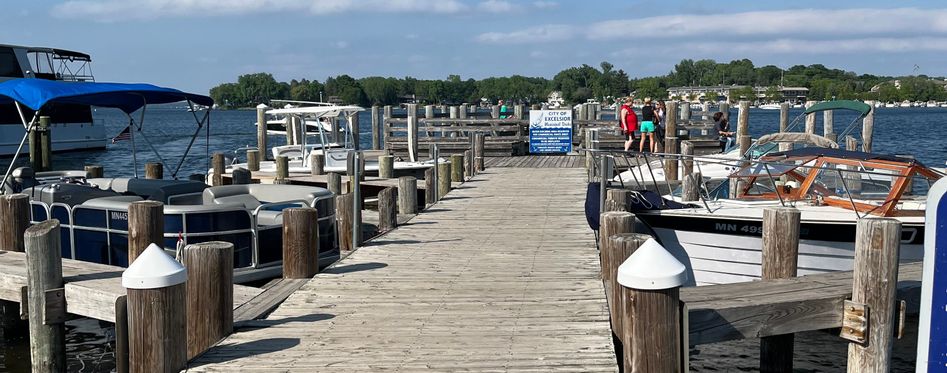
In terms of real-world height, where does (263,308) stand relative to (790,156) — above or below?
below

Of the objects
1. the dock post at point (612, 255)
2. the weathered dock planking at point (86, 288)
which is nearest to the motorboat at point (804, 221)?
the dock post at point (612, 255)

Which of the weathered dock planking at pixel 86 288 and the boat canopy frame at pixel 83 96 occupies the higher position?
the boat canopy frame at pixel 83 96

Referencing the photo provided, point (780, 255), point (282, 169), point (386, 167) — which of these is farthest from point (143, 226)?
point (386, 167)

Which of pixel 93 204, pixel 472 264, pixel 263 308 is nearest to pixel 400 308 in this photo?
pixel 263 308

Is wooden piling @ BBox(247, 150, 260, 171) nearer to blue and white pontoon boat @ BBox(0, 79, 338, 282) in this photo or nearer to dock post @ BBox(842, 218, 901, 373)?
blue and white pontoon boat @ BBox(0, 79, 338, 282)

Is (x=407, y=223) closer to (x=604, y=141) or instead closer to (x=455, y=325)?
(x=455, y=325)

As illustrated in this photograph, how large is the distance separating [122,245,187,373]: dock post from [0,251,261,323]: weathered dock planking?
1.20 m

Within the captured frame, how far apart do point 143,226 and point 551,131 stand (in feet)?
62.2

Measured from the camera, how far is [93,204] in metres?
11.6

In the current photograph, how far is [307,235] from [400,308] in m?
1.60

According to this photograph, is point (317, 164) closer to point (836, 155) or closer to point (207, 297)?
point (836, 155)

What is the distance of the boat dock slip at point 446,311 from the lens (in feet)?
22.5

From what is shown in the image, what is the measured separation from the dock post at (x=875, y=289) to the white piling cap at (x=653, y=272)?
6.41ft

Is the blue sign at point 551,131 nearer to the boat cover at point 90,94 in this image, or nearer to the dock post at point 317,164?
the dock post at point 317,164
